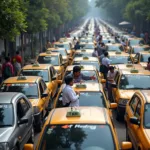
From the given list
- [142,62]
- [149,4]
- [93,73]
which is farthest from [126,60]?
[149,4]

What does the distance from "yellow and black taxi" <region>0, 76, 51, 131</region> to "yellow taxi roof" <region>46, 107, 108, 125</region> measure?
12.9ft

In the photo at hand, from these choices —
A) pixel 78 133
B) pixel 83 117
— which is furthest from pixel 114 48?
pixel 78 133

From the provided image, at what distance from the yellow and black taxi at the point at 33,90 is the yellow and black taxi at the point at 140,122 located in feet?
9.28

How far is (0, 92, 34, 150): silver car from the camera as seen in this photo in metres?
7.86

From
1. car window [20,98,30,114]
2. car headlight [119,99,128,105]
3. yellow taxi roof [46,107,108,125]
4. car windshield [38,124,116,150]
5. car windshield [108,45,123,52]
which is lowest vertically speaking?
car headlight [119,99,128,105]

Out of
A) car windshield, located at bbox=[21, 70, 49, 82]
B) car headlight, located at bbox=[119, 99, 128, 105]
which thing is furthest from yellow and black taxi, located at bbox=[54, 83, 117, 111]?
car windshield, located at bbox=[21, 70, 49, 82]

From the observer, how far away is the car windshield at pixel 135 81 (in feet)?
42.5

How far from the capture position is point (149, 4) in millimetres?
37438

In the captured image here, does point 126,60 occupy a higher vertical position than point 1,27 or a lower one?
lower

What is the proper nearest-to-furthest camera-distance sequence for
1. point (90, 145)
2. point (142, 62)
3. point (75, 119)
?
point (90, 145) → point (75, 119) → point (142, 62)

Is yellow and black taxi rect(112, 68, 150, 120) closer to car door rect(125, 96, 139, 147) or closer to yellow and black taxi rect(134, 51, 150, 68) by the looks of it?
car door rect(125, 96, 139, 147)

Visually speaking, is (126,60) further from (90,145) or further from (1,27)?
(90,145)

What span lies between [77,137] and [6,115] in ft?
8.58

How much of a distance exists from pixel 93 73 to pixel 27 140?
5.31 meters
